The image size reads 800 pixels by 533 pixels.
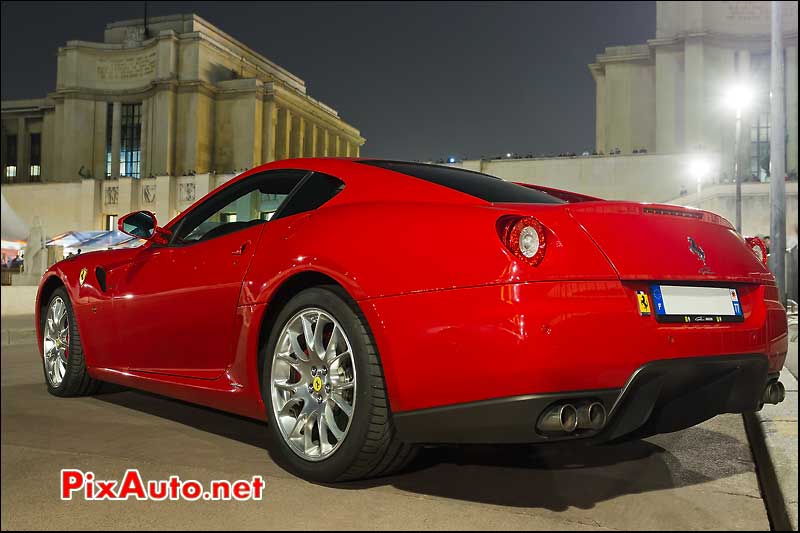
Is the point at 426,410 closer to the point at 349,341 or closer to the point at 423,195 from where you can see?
the point at 349,341

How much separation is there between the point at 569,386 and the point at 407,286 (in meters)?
0.68

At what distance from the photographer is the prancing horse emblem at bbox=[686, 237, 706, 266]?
10.1 feet

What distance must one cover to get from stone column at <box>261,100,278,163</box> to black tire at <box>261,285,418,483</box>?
63.3 metres

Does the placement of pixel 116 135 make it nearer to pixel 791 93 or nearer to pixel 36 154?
pixel 36 154

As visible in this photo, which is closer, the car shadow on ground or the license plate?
the license plate

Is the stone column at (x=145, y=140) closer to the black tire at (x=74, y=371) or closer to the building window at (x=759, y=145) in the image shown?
the building window at (x=759, y=145)

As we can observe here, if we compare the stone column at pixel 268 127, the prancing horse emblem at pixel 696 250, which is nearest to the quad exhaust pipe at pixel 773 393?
the prancing horse emblem at pixel 696 250

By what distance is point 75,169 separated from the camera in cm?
6469

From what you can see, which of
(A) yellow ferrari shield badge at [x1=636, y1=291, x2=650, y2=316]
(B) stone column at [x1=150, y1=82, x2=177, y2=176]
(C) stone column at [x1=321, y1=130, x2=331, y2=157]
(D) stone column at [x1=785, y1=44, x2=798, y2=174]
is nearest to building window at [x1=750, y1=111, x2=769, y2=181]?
(D) stone column at [x1=785, y1=44, x2=798, y2=174]

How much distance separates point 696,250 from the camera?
10.1 ft

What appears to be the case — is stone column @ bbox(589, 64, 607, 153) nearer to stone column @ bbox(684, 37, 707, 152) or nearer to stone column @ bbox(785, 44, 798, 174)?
stone column @ bbox(684, 37, 707, 152)

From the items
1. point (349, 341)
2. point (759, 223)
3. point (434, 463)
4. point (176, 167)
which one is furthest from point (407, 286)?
point (176, 167)


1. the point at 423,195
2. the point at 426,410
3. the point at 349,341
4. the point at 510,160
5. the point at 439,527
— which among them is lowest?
the point at 439,527

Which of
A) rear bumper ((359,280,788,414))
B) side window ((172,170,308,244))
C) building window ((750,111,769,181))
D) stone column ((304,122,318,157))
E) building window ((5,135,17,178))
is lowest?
rear bumper ((359,280,788,414))
